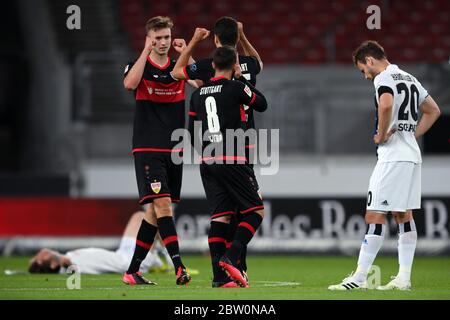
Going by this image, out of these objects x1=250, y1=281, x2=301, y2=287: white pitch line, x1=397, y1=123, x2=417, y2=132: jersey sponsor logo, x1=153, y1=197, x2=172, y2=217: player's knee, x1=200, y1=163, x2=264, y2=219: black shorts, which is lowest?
x1=250, y1=281, x2=301, y2=287: white pitch line

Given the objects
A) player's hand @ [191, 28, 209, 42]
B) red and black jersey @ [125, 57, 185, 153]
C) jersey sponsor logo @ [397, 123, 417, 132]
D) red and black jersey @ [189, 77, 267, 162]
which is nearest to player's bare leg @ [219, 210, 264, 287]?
red and black jersey @ [189, 77, 267, 162]

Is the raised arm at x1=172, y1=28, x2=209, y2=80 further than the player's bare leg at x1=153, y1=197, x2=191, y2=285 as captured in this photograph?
No

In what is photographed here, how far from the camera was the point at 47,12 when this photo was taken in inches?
842

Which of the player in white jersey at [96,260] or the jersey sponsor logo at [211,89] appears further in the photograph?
the player in white jersey at [96,260]

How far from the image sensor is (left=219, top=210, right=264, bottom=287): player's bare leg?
27.8 feet

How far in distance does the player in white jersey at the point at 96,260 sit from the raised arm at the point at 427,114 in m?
3.61

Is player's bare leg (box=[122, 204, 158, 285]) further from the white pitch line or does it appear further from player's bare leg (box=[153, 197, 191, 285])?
the white pitch line

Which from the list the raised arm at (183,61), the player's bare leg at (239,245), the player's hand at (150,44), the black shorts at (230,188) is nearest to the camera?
the player's bare leg at (239,245)

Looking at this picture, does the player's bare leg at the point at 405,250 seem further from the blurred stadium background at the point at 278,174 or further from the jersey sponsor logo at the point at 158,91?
the blurred stadium background at the point at 278,174

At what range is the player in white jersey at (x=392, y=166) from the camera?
28.1 ft

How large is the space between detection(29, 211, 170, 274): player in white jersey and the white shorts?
347cm

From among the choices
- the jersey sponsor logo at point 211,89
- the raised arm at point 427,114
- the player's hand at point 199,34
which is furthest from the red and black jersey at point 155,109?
the raised arm at point 427,114
